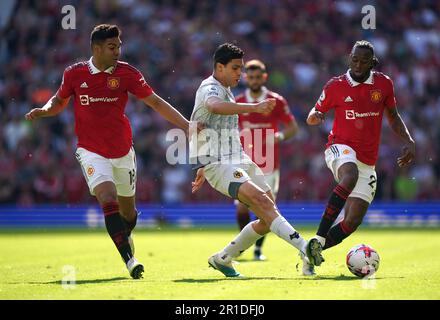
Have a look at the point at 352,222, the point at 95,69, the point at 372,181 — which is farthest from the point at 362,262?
the point at 95,69

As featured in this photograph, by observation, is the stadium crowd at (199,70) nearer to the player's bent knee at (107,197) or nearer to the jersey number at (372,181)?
the jersey number at (372,181)

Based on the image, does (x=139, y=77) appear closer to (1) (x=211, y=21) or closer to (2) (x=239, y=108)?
(2) (x=239, y=108)

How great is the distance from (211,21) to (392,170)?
26.5 ft

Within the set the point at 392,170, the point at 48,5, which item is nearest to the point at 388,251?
the point at 392,170

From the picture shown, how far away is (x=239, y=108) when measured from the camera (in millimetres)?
9703

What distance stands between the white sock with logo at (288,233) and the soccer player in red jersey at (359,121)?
1225 mm

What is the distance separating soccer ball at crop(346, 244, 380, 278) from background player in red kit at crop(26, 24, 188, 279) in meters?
2.47

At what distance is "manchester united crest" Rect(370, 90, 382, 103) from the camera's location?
36.4 feet

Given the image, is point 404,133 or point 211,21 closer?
point 404,133

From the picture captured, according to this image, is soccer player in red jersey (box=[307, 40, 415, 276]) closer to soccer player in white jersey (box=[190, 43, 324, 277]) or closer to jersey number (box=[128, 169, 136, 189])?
soccer player in white jersey (box=[190, 43, 324, 277])

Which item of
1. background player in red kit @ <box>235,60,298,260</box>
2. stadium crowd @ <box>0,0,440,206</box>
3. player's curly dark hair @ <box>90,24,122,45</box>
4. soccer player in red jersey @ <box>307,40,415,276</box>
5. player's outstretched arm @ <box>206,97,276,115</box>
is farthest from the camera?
stadium crowd @ <box>0,0,440,206</box>

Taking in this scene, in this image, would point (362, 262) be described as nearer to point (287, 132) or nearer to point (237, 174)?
point (237, 174)

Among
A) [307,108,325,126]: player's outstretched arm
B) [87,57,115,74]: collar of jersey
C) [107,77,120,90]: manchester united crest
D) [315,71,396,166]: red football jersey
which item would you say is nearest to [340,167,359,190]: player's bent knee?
[315,71,396,166]: red football jersey

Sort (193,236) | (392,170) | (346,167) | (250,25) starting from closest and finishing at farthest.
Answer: (346,167) → (193,236) → (392,170) → (250,25)
